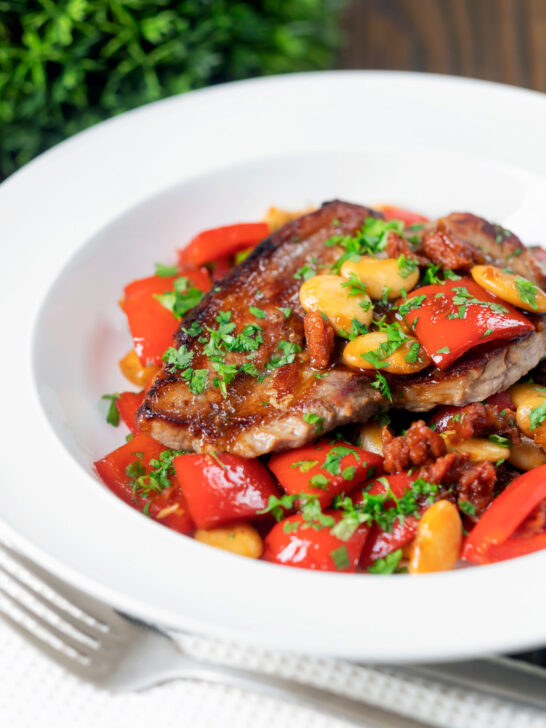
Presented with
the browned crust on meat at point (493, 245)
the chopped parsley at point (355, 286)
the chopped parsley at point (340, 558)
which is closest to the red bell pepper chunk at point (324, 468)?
the chopped parsley at point (340, 558)

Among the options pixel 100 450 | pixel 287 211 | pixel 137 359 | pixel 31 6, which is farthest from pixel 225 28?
pixel 100 450

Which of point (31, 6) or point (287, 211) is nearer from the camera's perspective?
point (287, 211)

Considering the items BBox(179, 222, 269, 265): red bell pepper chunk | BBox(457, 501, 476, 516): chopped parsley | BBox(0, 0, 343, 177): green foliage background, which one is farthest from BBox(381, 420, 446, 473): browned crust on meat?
BBox(0, 0, 343, 177): green foliage background

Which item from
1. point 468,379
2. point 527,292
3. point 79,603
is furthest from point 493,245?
point 79,603

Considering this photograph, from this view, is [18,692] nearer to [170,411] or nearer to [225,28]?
[170,411]

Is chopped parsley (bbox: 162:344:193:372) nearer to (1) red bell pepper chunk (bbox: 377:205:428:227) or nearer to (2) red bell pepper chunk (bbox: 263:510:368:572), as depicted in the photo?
(2) red bell pepper chunk (bbox: 263:510:368:572)

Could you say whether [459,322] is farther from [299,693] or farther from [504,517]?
[299,693]

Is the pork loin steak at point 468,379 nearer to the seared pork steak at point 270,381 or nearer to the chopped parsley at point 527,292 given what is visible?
the seared pork steak at point 270,381
